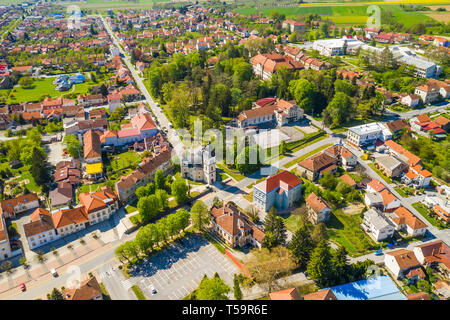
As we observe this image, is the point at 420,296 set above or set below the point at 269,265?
above

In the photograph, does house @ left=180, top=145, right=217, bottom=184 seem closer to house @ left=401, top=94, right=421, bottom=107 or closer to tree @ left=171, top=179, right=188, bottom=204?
tree @ left=171, top=179, right=188, bottom=204

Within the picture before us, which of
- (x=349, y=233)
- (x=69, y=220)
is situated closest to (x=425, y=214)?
(x=349, y=233)

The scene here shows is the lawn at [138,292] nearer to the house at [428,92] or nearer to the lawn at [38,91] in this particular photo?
the lawn at [38,91]

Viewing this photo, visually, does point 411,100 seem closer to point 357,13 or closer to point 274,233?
point 274,233

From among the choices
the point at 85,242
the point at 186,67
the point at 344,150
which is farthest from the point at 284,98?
the point at 85,242

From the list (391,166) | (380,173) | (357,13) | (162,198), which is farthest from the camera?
(357,13)

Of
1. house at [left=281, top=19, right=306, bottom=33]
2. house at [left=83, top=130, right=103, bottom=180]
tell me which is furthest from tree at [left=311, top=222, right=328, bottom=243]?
house at [left=281, top=19, right=306, bottom=33]
